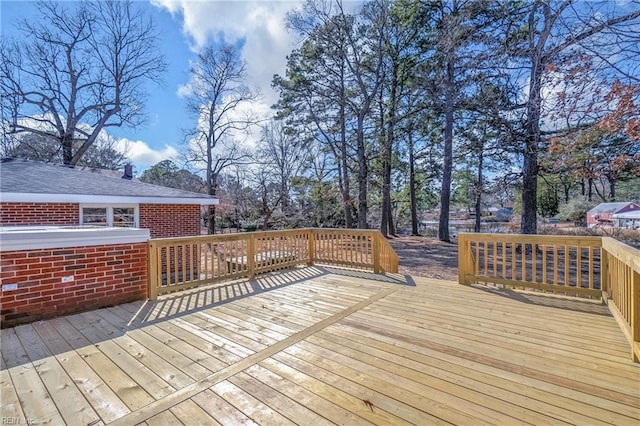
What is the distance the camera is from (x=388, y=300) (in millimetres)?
4273

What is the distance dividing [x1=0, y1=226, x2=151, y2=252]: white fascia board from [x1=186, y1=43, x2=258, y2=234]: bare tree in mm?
13402

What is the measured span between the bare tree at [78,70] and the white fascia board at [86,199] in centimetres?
1207

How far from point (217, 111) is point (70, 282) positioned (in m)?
16.2

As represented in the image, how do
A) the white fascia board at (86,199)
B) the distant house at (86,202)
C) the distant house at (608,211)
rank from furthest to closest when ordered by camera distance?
the distant house at (608,211)
the distant house at (86,202)
the white fascia board at (86,199)

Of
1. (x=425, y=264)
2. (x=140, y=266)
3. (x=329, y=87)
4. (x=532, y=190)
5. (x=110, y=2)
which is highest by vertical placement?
(x=110, y=2)

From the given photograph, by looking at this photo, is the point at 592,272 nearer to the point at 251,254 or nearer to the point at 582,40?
the point at 582,40

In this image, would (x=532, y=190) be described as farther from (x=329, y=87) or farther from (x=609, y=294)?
(x=329, y=87)

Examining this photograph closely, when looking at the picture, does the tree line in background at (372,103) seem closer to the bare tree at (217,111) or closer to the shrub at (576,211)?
the bare tree at (217,111)

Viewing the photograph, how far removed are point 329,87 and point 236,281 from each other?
1153 centimetres

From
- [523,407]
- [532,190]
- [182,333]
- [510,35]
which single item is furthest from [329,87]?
[523,407]

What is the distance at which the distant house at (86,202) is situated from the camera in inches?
263

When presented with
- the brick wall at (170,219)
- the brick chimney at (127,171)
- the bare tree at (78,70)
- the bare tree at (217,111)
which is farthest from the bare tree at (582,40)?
the bare tree at (78,70)

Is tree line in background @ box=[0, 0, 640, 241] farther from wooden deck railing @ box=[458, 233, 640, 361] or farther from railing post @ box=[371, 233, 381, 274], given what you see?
railing post @ box=[371, 233, 381, 274]

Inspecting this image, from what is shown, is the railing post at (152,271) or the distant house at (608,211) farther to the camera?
the distant house at (608,211)
